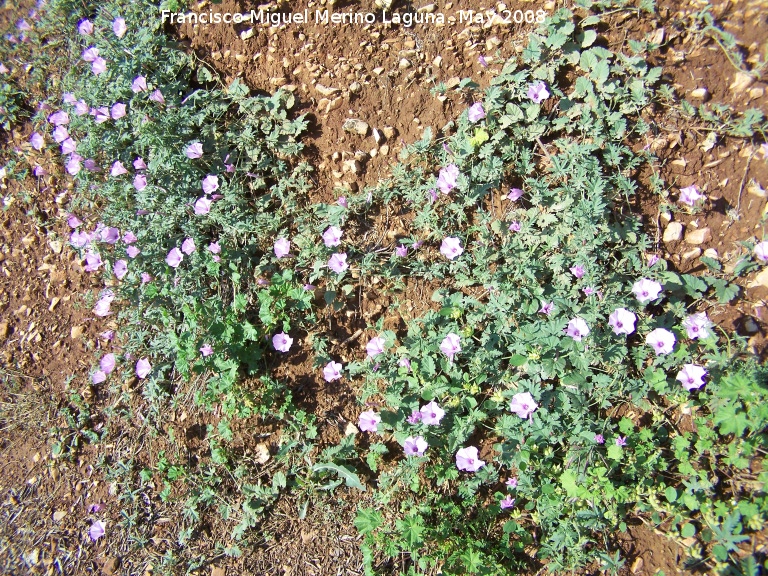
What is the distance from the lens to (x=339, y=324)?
308 centimetres

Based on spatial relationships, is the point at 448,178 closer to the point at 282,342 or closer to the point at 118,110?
the point at 282,342

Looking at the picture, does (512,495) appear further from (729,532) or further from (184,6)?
(184,6)

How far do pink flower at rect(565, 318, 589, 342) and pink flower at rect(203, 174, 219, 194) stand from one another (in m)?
2.12

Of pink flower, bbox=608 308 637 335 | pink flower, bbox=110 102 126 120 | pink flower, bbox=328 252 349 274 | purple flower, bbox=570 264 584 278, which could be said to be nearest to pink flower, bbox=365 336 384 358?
pink flower, bbox=328 252 349 274

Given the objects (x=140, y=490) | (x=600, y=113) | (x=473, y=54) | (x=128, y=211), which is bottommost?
(x=140, y=490)

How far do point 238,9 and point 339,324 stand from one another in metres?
2.11

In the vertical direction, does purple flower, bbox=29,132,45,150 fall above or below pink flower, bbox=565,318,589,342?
above

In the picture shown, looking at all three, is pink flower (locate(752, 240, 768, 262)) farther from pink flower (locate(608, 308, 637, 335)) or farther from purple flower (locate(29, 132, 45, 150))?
purple flower (locate(29, 132, 45, 150))

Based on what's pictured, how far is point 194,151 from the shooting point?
10.4 feet

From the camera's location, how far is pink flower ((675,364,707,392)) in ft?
8.34

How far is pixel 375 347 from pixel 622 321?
4.08 feet

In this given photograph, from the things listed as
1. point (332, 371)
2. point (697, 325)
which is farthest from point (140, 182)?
point (697, 325)

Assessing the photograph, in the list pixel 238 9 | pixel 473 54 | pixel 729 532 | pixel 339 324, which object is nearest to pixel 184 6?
pixel 238 9

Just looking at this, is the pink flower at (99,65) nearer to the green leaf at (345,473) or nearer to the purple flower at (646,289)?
the green leaf at (345,473)
